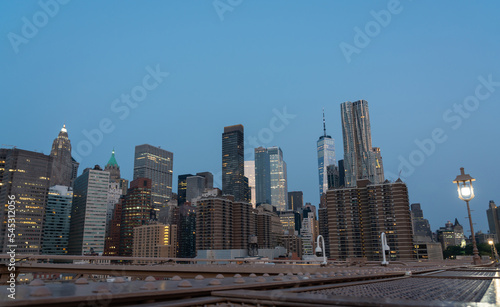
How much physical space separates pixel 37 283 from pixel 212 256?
181158 mm

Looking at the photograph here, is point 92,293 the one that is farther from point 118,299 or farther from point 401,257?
point 401,257

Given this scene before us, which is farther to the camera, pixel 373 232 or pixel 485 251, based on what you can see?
pixel 373 232

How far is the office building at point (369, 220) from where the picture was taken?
152750 millimetres

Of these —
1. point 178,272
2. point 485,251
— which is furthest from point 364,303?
point 485,251

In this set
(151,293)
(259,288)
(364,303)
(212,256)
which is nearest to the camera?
(364,303)

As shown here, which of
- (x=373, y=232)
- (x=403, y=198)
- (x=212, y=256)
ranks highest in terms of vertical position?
(x=403, y=198)

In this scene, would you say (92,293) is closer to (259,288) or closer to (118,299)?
(118,299)

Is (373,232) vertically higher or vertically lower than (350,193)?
lower

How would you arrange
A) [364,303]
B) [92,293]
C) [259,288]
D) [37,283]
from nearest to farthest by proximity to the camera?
[364,303] → [92,293] → [37,283] → [259,288]

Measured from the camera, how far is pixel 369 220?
16550cm

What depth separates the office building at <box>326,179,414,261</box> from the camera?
153 metres

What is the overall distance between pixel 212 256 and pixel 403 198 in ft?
326

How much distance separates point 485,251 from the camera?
142m

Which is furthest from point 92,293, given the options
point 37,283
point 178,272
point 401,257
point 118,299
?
point 401,257
